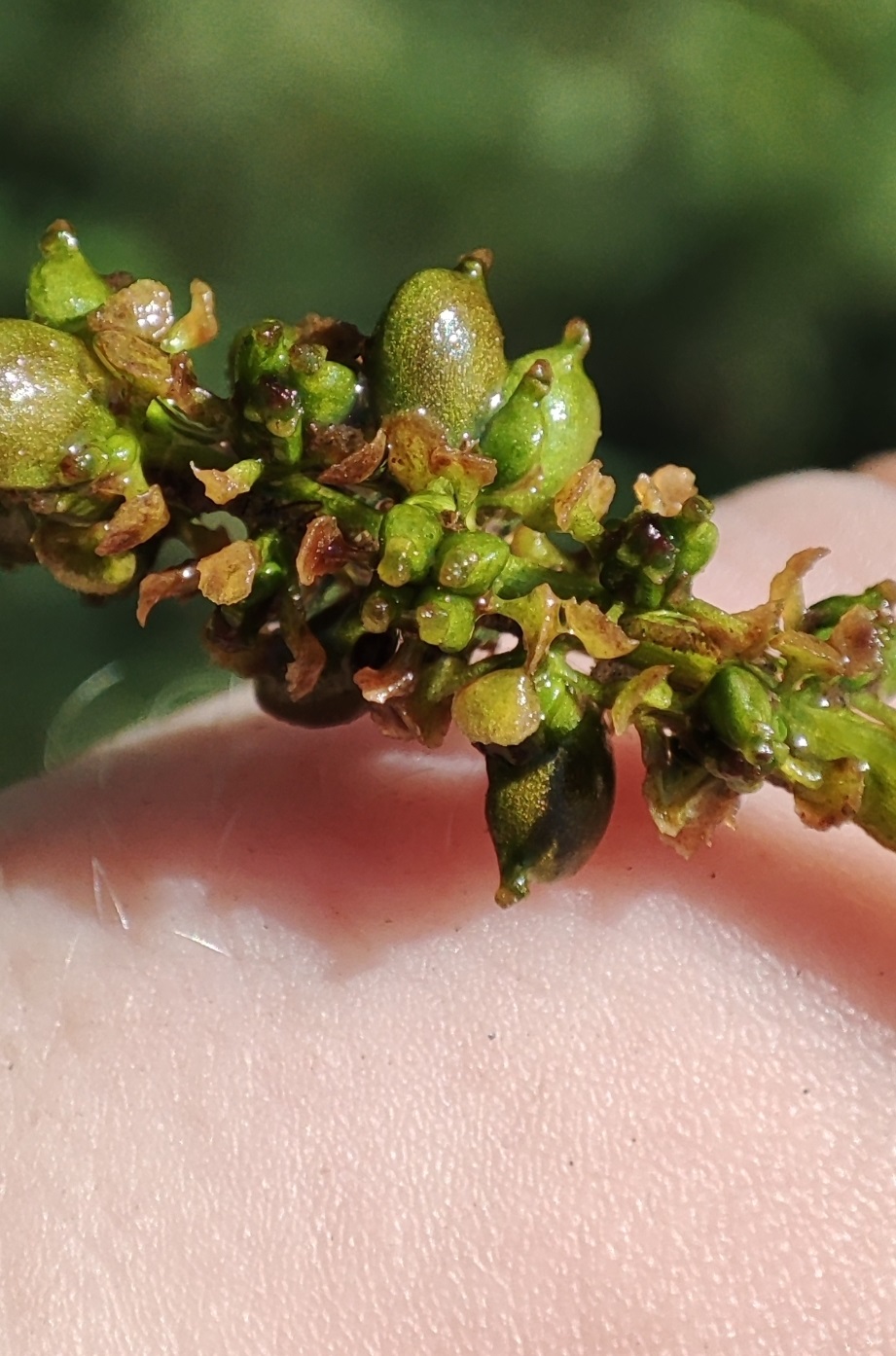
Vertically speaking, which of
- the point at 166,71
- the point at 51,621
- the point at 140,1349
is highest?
the point at 166,71

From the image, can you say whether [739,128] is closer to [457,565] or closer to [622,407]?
[622,407]

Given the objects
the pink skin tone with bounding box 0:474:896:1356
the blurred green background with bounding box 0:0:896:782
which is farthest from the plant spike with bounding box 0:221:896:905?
the blurred green background with bounding box 0:0:896:782

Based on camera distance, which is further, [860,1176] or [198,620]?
[198,620]

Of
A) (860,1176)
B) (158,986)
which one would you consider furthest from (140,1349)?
(860,1176)

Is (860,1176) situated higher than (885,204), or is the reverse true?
(885,204)

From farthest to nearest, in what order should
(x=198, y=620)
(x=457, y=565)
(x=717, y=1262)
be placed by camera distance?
(x=198, y=620) < (x=717, y=1262) < (x=457, y=565)

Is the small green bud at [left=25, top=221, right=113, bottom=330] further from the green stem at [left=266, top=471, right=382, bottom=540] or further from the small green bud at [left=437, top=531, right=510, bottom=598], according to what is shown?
the small green bud at [left=437, top=531, right=510, bottom=598]

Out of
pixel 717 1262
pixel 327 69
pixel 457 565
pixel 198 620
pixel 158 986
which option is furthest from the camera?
pixel 198 620
